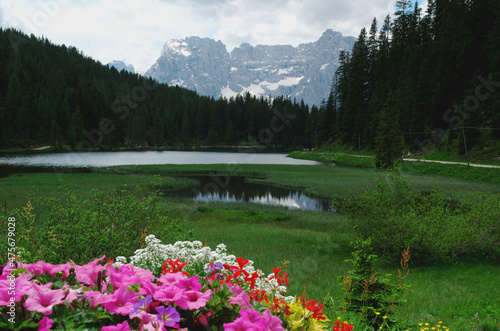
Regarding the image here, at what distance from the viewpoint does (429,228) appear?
382 inches

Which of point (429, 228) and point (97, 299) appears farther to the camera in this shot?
point (429, 228)

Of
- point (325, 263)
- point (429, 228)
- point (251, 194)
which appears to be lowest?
point (251, 194)

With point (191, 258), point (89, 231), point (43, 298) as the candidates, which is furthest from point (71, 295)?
point (89, 231)

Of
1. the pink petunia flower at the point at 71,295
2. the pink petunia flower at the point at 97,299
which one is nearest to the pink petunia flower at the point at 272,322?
the pink petunia flower at the point at 97,299

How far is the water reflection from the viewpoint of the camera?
90.7ft

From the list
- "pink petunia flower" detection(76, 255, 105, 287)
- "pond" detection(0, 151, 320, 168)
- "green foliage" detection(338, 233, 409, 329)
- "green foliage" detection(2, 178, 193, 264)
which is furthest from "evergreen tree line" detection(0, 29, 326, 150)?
"pink petunia flower" detection(76, 255, 105, 287)

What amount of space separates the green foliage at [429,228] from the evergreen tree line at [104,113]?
375 feet

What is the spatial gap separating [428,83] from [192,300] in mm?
73691

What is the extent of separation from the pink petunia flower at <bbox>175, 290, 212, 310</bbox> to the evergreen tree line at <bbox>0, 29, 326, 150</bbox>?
4684 inches

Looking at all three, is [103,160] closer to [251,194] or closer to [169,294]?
[251,194]

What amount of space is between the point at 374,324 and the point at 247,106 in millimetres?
161562

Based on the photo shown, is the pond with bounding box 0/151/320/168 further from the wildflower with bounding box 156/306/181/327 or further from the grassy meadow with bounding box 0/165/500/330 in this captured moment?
the wildflower with bounding box 156/306/181/327

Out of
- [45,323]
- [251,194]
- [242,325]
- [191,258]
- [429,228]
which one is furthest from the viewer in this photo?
[251,194]

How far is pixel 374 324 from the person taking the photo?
491 cm
